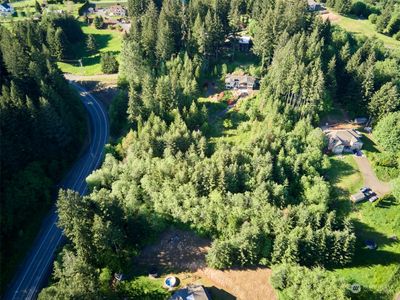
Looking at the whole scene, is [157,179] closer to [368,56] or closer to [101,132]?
[101,132]

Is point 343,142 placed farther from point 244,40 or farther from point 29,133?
point 29,133

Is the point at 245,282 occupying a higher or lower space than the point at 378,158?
lower

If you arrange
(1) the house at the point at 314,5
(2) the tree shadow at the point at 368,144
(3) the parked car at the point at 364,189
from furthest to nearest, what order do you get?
(1) the house at the point at 314,5
(2) the tree shadow at the point at 368,144
(3) the parked car at the point at 364,189

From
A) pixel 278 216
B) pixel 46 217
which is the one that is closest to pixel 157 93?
pixel 46 217

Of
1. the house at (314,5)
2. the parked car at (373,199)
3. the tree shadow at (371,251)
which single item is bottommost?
the tree shadow at (371,251)

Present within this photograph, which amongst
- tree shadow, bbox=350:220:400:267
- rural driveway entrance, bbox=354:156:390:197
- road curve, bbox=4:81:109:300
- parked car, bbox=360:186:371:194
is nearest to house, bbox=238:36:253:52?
road curve, bbox=4:81:109:300

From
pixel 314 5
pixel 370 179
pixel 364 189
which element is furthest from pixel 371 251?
pixel 314 5

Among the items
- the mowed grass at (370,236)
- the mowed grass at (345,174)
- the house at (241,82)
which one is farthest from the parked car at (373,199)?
the house at (241,82)

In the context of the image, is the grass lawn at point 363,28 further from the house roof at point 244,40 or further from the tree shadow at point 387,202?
the tree shadow at point 387,202
